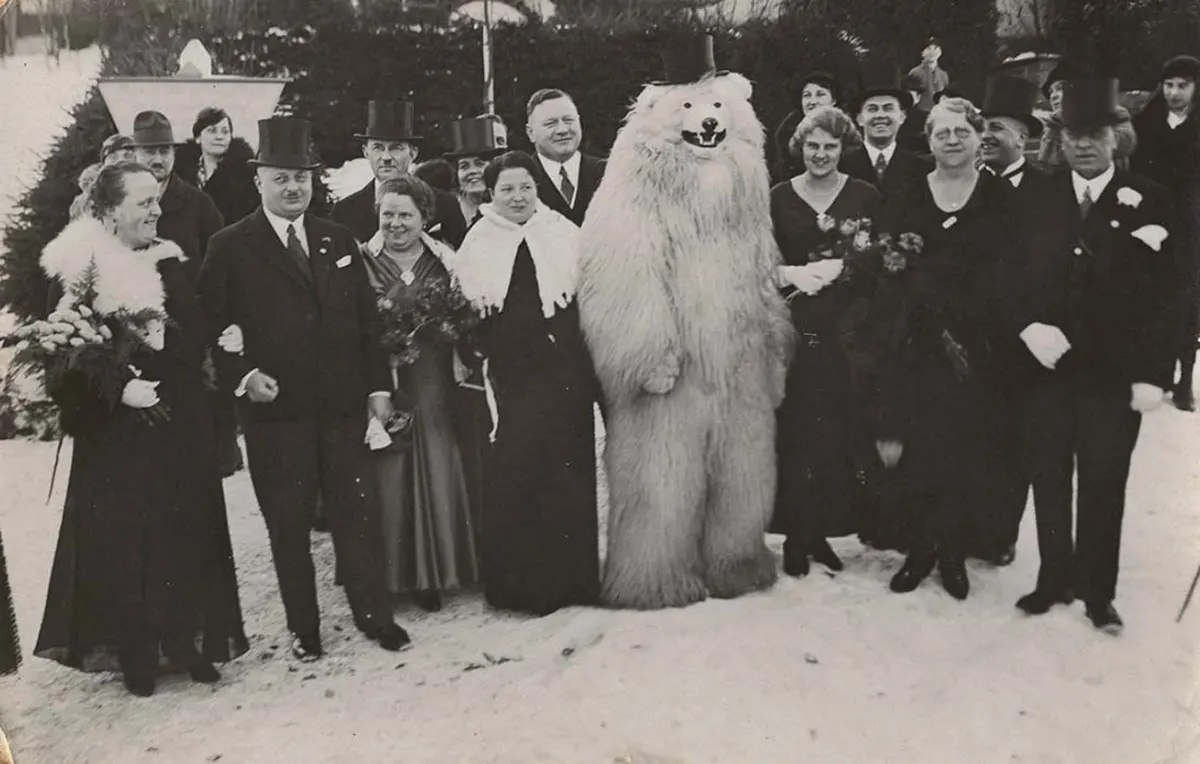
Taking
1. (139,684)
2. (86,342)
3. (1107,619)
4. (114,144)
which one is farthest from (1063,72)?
(139,684)

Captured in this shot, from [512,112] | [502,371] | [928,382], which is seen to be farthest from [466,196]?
[928,382]

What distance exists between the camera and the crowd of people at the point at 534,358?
2766mm

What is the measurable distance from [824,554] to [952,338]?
75 cm

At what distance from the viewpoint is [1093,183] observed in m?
2.87

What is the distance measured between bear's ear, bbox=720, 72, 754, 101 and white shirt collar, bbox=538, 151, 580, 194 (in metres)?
0.45

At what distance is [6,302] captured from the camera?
271 centimetres

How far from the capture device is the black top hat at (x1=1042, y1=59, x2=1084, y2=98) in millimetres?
2865

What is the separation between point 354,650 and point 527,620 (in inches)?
19.2

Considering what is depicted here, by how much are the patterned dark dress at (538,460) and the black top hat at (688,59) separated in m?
0.66

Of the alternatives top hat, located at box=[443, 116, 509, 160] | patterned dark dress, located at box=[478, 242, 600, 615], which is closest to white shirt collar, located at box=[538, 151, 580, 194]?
top hat, located at box=[443, 116, 509, 160]

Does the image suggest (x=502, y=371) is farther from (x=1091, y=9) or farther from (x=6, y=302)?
(x=1091, y=9)

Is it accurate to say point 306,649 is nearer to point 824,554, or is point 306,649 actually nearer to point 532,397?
point 532,397

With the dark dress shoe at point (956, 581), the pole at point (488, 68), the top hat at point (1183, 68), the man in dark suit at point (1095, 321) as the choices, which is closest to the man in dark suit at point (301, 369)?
the pole at point (488, 68)

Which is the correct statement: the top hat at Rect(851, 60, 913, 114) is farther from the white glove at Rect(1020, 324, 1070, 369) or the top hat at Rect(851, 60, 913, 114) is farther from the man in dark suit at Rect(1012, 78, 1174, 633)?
the white glove at Rect(1020, 324, 1070, 369)
